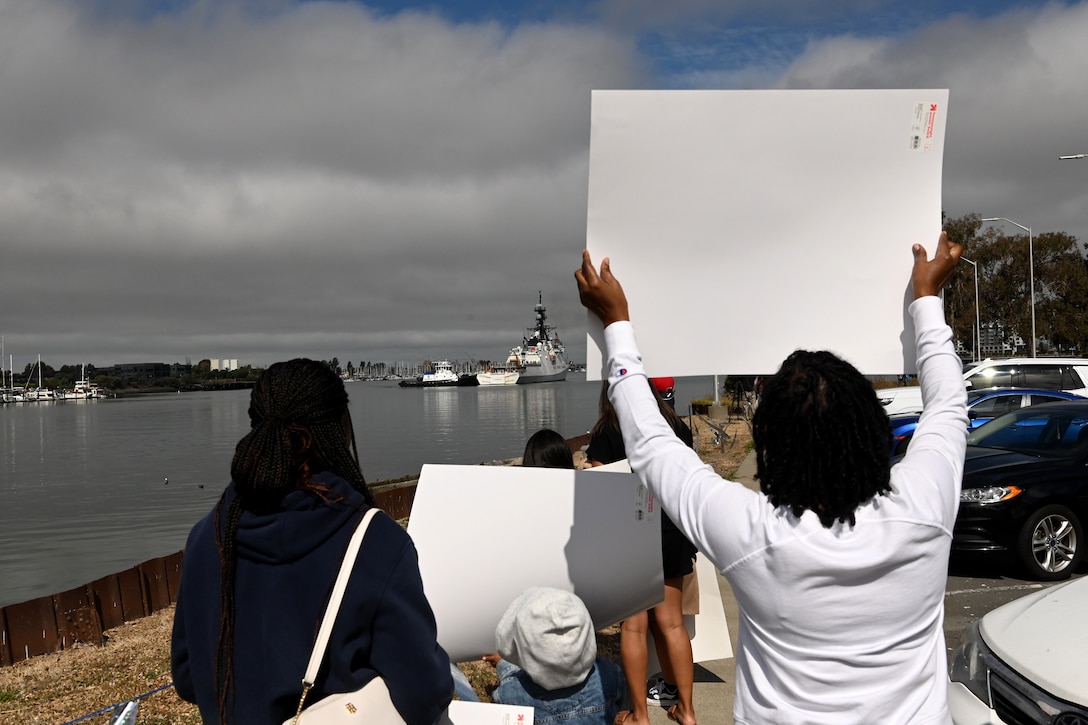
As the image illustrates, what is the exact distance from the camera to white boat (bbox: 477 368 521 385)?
161 m

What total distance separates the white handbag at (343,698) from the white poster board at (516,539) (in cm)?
120

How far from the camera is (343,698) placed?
1950 millimetres

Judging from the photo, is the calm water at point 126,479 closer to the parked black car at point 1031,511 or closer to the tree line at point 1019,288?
the parked black car at point 1031,511

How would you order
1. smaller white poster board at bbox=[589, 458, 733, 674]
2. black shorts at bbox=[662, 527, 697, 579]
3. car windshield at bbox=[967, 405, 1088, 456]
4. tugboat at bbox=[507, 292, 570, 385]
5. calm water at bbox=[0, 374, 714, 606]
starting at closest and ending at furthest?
1. black shorts at bbox=[662, 527, 697, 579]
2. smaller white poster board at bbox=[589, 458, 733, 674]
3. car windshield at bbox=[967, 405, 1088, 456]
4. calm water at bbox=[0, 374, 714, 606]
5. tugboat at bbox=[507, 292, 570, 385]

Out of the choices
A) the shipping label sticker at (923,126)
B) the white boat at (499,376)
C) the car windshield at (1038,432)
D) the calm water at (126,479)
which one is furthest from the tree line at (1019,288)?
the white boat at (499,376)

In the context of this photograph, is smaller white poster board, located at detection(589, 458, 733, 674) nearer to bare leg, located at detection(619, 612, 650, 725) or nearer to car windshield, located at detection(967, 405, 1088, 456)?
bare leg, located at detection(619, 612, 650, 725)

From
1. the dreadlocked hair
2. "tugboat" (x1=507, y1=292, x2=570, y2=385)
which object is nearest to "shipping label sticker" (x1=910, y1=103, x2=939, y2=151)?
the dreadlocked hair

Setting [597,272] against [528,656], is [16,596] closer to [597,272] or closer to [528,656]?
[528,656]

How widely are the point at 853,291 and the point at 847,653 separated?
131 cm

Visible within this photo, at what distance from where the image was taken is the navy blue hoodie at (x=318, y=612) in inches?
76.7

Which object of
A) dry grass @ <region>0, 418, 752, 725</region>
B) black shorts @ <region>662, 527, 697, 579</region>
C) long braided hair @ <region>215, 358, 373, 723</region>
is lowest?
dry grass @ <region>0, 418, 752, 725</region>

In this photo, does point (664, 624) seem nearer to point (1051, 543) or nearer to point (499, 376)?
point (1051, 543)

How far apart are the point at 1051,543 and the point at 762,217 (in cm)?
678

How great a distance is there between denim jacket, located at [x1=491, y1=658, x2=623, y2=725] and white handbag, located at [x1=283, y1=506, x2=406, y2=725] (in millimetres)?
1363
